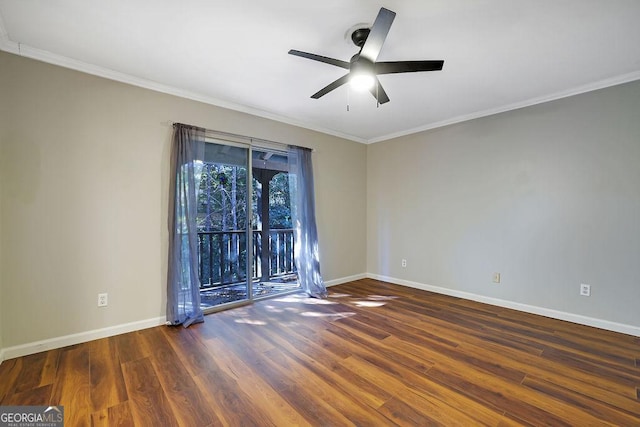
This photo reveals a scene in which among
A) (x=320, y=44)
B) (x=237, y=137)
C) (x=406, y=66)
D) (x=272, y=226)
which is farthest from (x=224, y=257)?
(x=406, y=66)

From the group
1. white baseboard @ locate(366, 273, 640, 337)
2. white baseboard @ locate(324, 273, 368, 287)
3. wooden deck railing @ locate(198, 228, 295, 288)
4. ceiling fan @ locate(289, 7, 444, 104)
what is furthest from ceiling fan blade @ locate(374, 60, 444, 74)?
white baseboard @ locate(324, 273, 368, 287)

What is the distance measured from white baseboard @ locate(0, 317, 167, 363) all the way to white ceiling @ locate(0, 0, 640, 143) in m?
2.36

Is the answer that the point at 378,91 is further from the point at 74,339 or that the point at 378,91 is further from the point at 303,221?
the point at 74,339

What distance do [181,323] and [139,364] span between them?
762 millimetres

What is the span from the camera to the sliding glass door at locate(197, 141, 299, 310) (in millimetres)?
3459

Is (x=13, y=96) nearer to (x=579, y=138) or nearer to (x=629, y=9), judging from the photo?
(x=629, y=9)

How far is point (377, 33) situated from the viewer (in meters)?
1.64

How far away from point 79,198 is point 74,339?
1.24 metres

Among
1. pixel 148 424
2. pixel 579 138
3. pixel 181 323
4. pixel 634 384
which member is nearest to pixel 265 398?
pixel 148 424

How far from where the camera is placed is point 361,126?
420cm

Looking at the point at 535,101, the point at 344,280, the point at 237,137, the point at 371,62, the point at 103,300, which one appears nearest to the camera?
the point at 371,62

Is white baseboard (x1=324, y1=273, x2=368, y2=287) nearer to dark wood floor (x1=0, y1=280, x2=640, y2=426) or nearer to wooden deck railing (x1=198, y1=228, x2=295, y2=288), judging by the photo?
wooden deck railing (x1=198, y1=228, x2=295, y2=288)

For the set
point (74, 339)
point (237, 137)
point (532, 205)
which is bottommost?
point (74, 339)

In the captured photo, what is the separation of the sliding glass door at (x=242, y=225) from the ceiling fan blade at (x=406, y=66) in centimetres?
212
